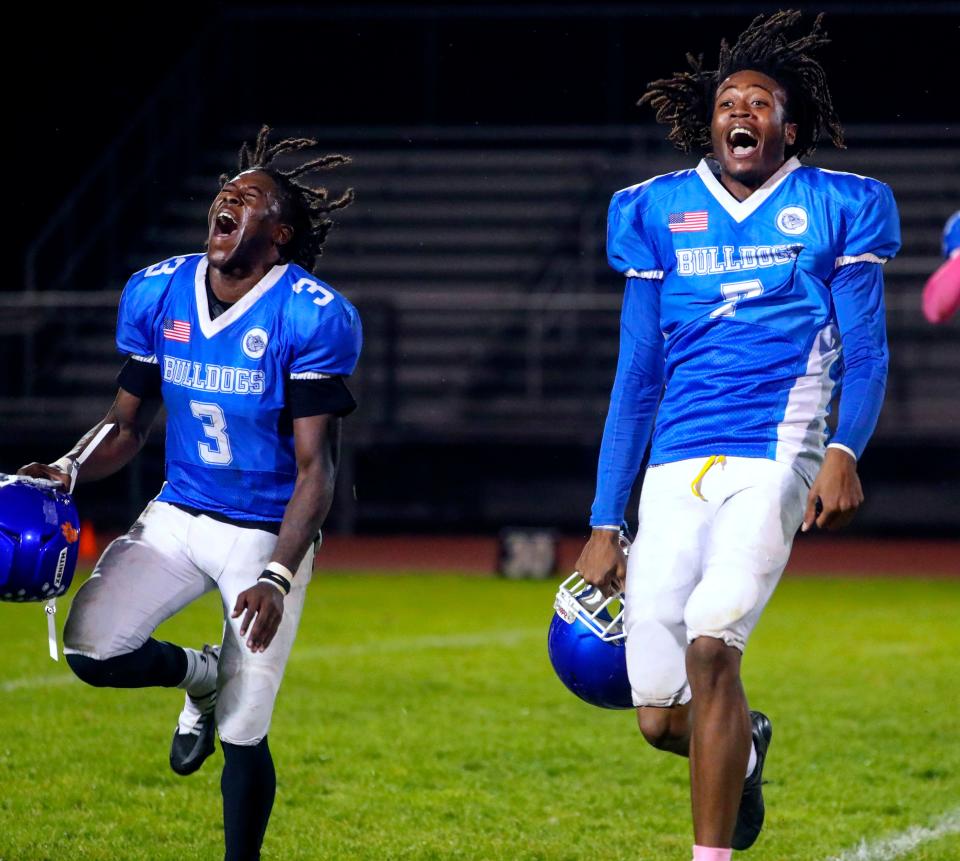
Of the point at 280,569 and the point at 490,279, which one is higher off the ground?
the point at 280,569

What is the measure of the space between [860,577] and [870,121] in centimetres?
728

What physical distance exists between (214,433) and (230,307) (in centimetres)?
32

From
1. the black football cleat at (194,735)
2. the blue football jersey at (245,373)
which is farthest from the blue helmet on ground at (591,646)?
the black football cleat at (194,735)

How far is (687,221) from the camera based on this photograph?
4172mm

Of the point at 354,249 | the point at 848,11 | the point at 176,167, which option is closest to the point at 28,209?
the point at 176,167

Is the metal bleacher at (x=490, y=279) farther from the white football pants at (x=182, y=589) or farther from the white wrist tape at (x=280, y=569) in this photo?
the white wrist tape at (x=280, y=569)

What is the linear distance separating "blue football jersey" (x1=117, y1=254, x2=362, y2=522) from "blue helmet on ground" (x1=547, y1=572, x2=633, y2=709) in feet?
2.61

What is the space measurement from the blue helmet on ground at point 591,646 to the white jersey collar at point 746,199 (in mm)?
1005

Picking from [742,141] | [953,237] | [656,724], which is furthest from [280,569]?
[953,237]

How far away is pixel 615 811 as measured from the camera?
207 inches

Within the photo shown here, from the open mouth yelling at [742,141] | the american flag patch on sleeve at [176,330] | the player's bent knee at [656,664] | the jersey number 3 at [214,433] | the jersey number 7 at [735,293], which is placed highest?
the open mouth yelling at [742,141]

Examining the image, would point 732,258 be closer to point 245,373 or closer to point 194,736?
point 245,373

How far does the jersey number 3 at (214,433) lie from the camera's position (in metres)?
4.36

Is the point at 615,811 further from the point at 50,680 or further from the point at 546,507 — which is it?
the point at 546,507
